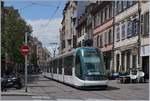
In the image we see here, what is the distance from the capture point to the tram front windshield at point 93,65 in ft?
109

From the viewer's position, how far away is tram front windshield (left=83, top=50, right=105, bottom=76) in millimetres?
33250

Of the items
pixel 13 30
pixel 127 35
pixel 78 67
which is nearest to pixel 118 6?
pixel 127 35

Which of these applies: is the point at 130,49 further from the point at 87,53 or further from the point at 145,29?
the point at 87,53

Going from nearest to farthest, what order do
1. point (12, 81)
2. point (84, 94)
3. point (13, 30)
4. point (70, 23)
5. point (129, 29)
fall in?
point (84, 94) → point (12, 81) → point (129, 29) → point (13, 30) → point (70, 23)

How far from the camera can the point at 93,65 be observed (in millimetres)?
33562

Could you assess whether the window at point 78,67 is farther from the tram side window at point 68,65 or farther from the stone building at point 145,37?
the stone building at point 145,37

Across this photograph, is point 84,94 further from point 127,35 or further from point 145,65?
point 127,35

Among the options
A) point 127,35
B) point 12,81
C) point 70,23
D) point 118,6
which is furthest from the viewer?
point 70,23

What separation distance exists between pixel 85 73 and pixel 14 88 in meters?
5.97

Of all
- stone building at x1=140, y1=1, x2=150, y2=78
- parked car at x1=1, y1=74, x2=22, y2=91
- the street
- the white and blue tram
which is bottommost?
the street

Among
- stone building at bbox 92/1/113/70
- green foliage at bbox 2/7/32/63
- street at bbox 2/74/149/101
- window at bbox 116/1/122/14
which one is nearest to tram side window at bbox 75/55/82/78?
street at bbox 2/74/149/101

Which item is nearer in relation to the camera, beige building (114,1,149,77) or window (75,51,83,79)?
window (75,51,83,79)

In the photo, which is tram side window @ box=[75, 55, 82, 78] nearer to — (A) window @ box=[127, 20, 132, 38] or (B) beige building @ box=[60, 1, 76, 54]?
(A) window @ box=[127, 20, 132, 38]

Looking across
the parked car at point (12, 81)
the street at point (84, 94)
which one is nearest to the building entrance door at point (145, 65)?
the street at point (84, 94)
